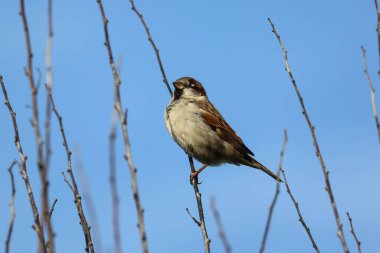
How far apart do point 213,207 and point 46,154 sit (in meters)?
0.76

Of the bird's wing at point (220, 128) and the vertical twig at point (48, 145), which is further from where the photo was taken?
the bird's wing at point (220, 128)

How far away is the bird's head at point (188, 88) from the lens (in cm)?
698

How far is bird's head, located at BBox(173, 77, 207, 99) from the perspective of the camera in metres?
6.98

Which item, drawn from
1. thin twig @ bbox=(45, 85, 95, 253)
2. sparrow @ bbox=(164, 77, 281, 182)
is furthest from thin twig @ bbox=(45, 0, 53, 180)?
sparrow @ bbox=(164, 77, 281, 182)

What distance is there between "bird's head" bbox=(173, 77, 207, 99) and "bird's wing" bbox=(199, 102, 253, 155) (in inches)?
8.3

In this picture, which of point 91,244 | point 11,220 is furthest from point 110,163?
point 91,244

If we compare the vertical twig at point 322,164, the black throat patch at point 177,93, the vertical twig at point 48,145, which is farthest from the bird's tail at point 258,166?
the vertical twig at point 48,145

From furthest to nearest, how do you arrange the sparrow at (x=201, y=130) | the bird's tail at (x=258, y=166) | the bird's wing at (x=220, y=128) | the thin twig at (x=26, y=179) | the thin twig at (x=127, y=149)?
the bird's wing at (x=220, y=128)
the bird's tail at (x=258, y=166)
the sparrow at (x=201, y=130)
the thin twig at (x=26, y=179)
the thin twig at (x=127, y=149)

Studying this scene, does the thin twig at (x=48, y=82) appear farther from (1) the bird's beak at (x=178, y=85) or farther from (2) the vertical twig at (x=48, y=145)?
(1) the bird's beak at (x=178, y=85)

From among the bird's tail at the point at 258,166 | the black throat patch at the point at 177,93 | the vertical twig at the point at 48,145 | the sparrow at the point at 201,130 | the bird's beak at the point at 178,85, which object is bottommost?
the vertical twig at the point at 48,145

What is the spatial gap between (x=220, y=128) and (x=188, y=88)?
0.66 metres

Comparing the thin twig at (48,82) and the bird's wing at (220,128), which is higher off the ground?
the bird's wing at (220,128)

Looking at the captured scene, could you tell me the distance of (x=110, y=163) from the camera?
1979mm

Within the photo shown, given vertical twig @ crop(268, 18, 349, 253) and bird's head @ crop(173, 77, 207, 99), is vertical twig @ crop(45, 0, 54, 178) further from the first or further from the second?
bird's head @ crop(173, 77, 207, 99)
